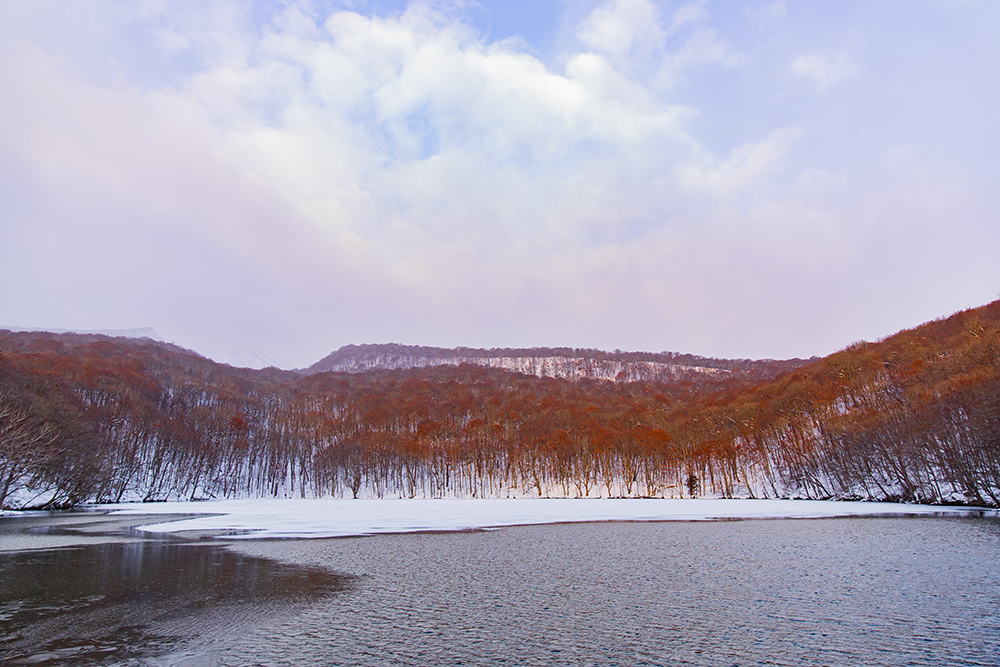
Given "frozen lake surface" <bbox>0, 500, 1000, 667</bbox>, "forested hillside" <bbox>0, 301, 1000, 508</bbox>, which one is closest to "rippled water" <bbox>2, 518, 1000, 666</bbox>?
"frozen lake surface" <bbox>0, 500, 1000, 667</bbox>

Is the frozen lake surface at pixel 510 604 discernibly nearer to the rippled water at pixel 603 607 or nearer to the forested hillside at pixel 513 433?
the rippled water at pixel 603 607

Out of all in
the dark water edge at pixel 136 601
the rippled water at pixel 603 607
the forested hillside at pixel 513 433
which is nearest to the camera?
the rippled water at pixel 603 607

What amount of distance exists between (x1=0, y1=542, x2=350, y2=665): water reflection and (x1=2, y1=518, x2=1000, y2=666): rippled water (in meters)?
0.14

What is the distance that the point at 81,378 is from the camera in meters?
113

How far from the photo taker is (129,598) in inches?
542

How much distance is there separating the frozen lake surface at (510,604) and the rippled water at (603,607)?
0.21 feet

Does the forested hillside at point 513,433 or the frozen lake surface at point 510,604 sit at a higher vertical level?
the forested hillside at point 513,433

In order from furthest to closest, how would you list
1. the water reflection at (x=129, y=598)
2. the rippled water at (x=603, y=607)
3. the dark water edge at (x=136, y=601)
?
the water reflection at (x=129, y=598)
the dark water edge at (x=136, y=601)
the rippled water at (x=603, y=607)

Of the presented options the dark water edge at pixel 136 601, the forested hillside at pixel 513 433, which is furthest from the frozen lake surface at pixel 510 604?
the forested hillside at pixel 513 433

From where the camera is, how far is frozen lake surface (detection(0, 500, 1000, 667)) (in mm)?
9266

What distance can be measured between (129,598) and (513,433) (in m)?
122

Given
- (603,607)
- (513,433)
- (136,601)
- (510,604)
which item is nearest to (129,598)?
(136,601)

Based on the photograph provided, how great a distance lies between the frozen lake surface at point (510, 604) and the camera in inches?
365

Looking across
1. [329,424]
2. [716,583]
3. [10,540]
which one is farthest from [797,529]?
[329,424]
